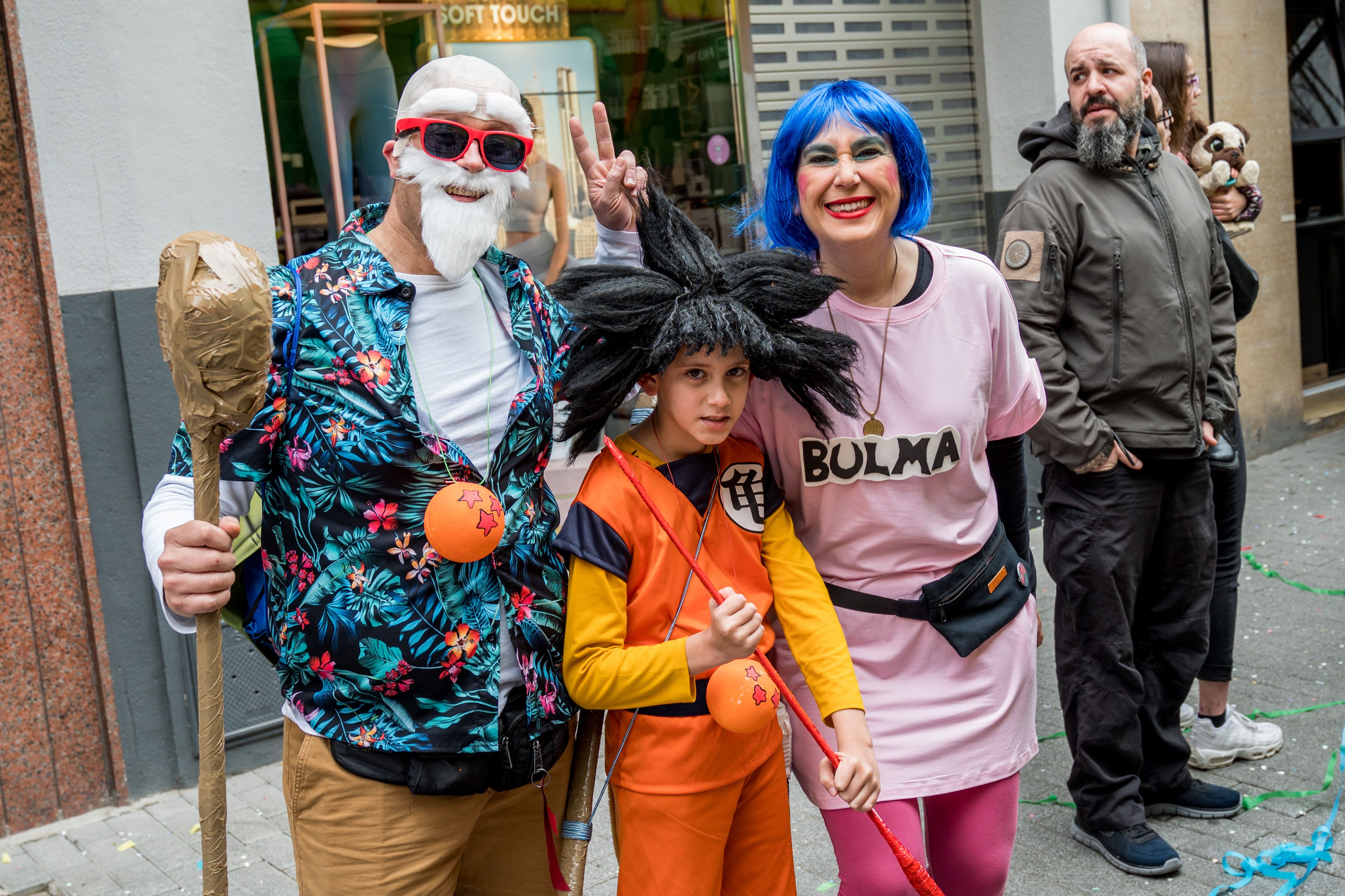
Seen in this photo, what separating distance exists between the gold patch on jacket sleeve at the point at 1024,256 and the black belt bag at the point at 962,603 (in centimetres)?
118

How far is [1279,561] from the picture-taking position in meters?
6.17

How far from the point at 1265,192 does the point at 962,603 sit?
6541 mm

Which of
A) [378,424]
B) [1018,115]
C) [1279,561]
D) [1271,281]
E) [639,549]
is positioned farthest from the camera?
[1271,281]

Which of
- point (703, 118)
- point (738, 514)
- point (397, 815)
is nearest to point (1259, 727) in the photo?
point (738, 514)

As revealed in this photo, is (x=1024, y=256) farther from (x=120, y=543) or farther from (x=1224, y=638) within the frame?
(x=120, y=543)

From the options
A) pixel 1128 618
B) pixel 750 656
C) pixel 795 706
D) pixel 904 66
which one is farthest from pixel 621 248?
pixel 904 66

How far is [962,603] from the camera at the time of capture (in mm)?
2529

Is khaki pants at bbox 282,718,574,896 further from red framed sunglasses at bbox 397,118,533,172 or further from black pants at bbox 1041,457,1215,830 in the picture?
black pants at bbox 1041,457,1215,830

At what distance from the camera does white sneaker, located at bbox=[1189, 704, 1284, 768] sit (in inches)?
160

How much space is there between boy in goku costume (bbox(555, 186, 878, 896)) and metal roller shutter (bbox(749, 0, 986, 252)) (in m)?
4.20

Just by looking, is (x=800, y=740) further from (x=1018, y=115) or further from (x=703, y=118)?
(x=1018, y=115)

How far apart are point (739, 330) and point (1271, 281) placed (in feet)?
22.9

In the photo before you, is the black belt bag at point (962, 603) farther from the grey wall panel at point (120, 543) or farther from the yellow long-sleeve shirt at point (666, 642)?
the grey wall panel at point (120, 543)

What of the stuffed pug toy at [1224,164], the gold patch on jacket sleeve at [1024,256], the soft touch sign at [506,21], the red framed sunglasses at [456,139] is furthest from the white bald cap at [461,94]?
the soft touch sign at [506,21]
